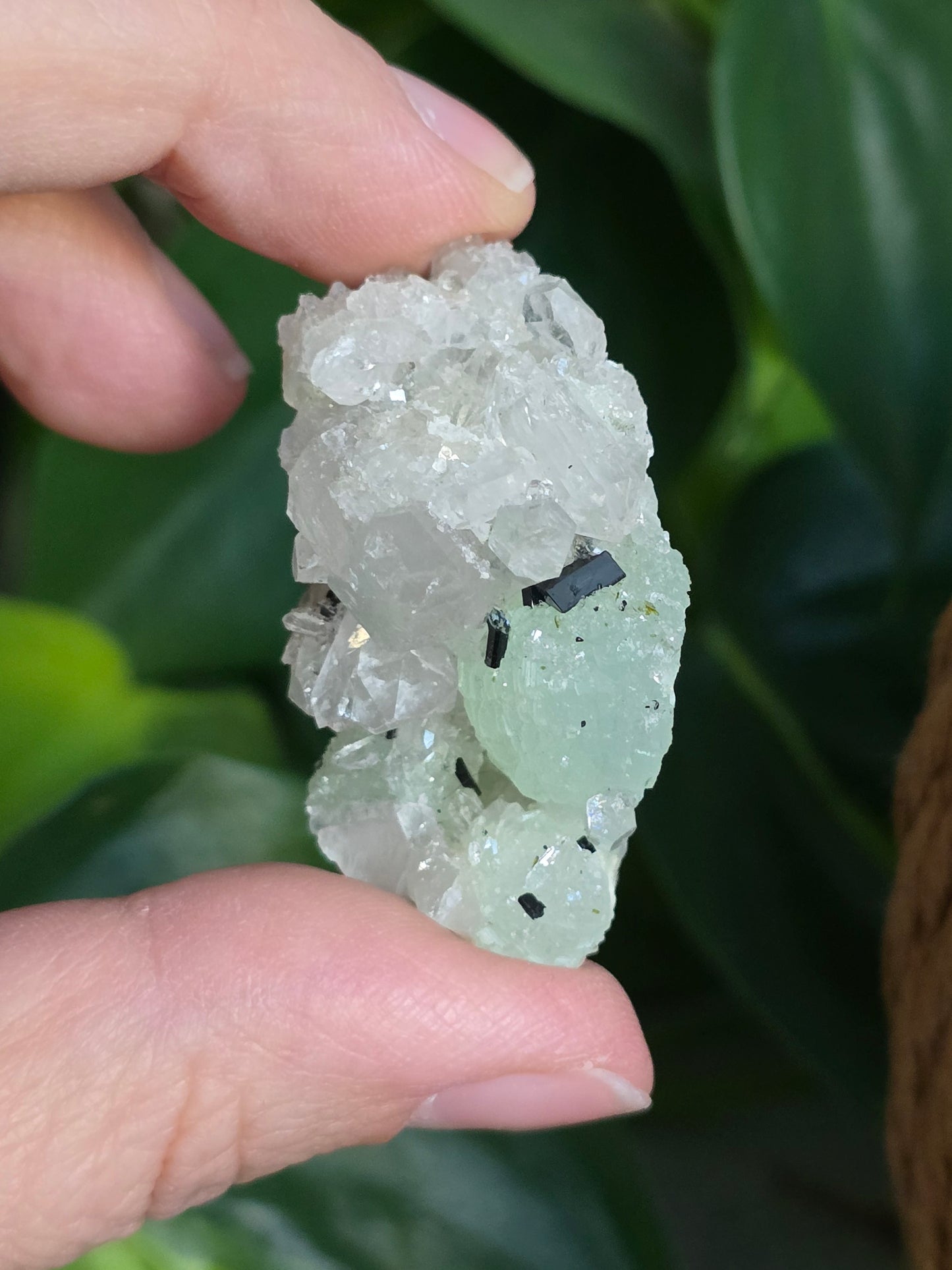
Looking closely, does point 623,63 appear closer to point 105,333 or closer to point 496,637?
point 105,333

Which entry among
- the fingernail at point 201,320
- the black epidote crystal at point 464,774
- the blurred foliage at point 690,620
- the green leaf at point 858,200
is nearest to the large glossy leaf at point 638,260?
the blurred foliage at point 690,620

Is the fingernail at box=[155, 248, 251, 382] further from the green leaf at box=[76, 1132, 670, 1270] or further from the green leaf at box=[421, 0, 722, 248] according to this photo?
the green leaf at box=[76, 1132, 670, 1270]

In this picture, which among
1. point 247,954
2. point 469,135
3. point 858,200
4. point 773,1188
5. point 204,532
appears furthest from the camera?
point 773,1188

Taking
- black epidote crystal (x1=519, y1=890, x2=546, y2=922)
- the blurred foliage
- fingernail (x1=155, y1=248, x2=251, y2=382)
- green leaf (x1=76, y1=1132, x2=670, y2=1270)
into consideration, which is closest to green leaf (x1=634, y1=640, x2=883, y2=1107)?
the blurred foliage

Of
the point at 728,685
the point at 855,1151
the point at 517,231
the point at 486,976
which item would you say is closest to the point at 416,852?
the point at 486,976

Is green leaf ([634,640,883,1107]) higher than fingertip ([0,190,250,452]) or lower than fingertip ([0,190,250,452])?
lower

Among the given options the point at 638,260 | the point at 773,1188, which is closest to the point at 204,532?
the point at 638,260
